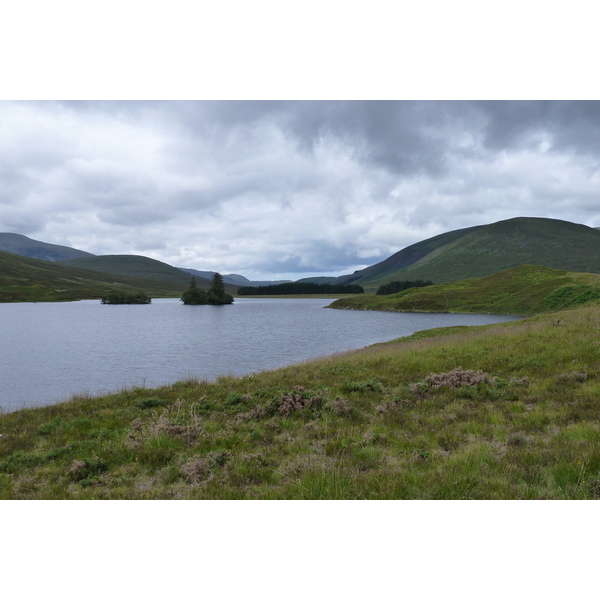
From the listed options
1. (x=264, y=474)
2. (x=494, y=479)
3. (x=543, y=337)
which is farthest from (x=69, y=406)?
(x=543, y=337)

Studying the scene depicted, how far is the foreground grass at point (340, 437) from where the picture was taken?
7.63 metres

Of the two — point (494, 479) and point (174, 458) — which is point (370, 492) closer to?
point (494, 479)

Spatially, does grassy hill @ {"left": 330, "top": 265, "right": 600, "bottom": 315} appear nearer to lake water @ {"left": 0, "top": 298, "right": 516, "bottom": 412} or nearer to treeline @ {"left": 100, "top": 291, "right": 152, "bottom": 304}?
lake water @ {"left": 0, "top": 298, "right": 516, "bottom": 412}

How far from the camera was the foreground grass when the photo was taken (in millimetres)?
7629

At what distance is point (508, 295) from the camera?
4680 inches

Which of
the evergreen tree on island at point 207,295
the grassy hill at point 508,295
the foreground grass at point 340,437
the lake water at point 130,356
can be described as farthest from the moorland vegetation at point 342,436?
the evergreen tree on island at point 207,295

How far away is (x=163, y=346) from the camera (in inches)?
1873

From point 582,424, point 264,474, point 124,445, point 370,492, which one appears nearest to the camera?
point 370,492

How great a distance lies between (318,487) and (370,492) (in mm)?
1015

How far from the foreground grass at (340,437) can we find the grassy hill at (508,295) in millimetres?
90423

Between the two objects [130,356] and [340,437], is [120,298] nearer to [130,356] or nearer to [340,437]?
[130,356]

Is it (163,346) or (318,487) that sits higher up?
(318,487)

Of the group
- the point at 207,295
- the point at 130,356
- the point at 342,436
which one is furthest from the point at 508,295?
the point at 207,295

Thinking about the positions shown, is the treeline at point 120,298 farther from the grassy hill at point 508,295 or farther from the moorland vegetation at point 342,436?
the moorland vegetation at point 342,436
